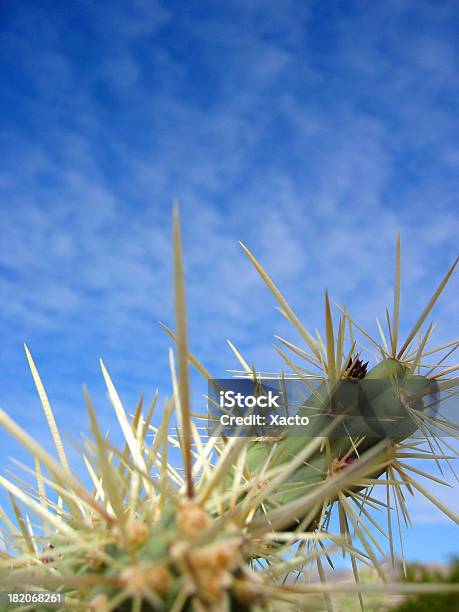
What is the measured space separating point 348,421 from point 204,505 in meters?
0.69

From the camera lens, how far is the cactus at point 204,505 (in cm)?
70

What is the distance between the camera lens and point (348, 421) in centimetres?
139

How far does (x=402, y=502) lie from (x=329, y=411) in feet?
1.11

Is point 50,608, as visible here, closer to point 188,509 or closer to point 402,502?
point 188,509

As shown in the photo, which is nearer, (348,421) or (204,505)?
(204,505)

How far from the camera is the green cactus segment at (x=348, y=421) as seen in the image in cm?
133

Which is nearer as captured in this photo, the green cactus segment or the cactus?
the cactus

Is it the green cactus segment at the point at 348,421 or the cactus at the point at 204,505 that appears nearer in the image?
the cactus at the point at 204,505

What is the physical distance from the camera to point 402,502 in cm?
150

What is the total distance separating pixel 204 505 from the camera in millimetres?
772

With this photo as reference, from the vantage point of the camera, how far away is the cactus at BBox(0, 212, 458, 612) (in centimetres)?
70

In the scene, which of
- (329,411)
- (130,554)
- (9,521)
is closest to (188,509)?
(130,554)

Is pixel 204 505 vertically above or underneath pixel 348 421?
underneath

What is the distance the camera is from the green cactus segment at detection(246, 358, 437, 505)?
1.33m
